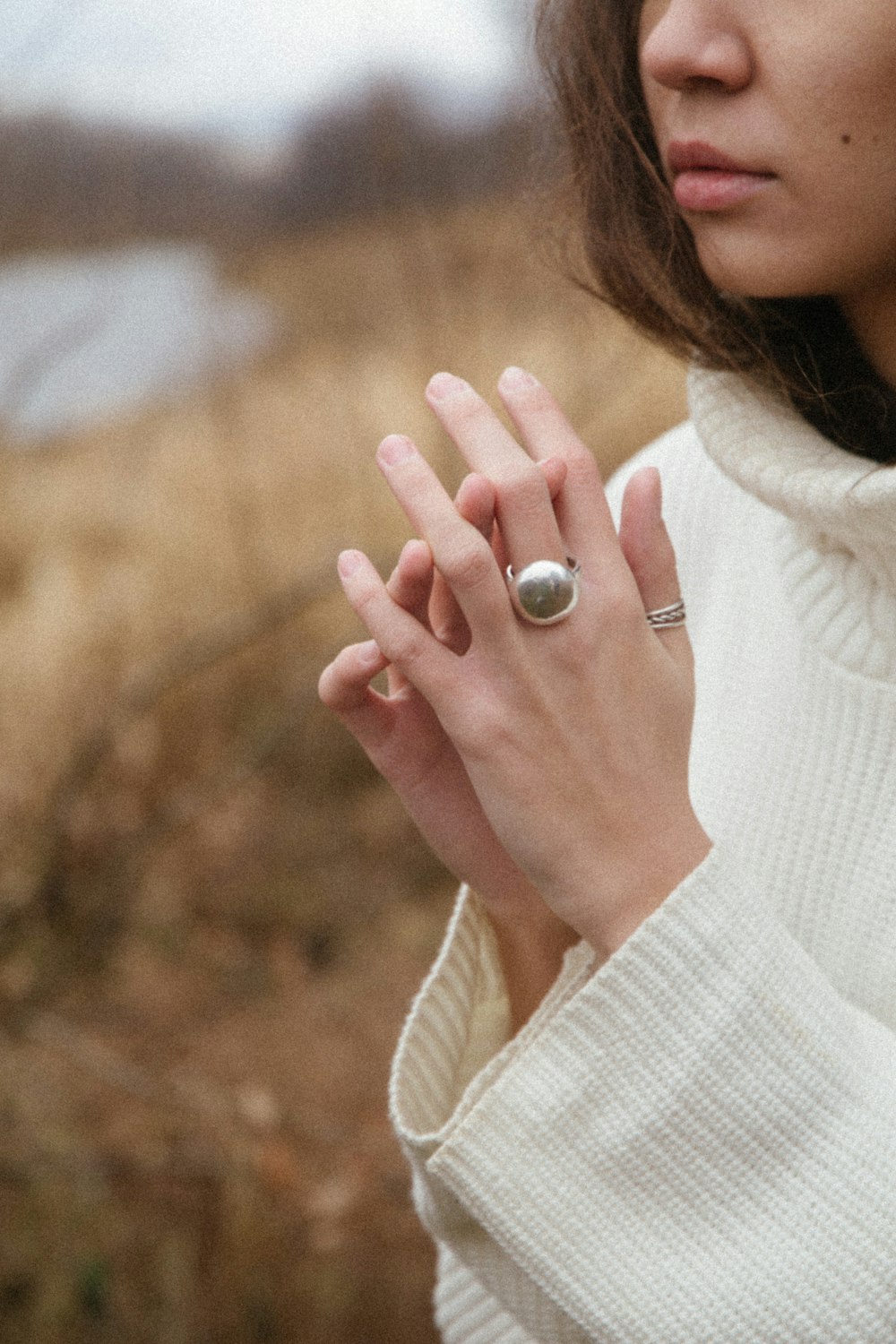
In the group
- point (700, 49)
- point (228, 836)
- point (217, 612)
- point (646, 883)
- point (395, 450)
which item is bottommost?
point (228, 836)

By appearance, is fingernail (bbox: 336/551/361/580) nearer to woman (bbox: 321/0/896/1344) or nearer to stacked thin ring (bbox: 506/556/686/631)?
woman (bbox: 321/0/896/1344)

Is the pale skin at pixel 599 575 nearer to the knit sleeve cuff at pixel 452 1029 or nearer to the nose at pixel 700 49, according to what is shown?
the nose at pixel 700 49

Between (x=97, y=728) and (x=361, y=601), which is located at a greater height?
(x=361, y=601)

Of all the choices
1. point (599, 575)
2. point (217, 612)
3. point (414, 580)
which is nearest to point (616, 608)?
point (599, 575)

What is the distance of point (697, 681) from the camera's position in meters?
1.35

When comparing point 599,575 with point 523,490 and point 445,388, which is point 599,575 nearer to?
point 523,490

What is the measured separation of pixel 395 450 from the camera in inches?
37.1

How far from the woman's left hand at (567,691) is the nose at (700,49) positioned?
1.05 feet

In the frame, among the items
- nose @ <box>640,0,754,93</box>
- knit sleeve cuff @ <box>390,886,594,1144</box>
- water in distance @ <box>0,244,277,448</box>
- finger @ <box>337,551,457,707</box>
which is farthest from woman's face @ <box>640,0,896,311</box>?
water in distance @ <box>0,244,277,448</box>

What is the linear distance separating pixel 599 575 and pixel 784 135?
1.26 ft

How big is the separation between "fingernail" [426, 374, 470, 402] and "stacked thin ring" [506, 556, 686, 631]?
0.49 ft

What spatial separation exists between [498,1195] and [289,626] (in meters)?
3.17

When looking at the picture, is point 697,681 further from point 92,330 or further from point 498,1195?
point 92,330

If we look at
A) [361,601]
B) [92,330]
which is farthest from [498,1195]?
[92,330]
